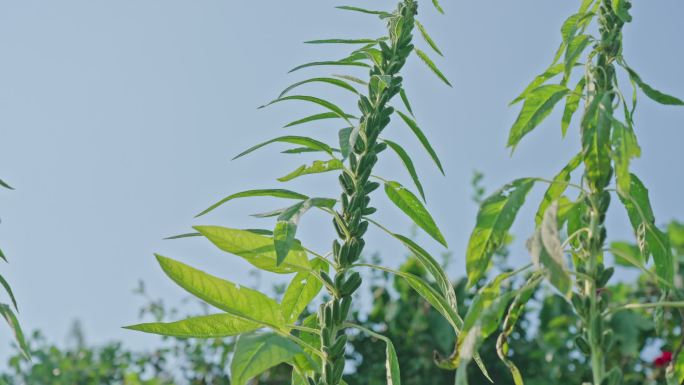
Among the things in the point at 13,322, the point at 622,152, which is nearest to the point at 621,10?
the point at 622,152

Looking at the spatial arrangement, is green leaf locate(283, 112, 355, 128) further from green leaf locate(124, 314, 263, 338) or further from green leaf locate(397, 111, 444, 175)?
green leaf locate(124, 314, 263, 338)

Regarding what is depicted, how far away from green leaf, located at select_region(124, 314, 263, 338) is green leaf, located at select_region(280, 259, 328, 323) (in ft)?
0.79

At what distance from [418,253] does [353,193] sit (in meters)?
0.15

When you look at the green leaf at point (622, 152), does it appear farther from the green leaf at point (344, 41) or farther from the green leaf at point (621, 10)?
the green leaf at point (344, 41)

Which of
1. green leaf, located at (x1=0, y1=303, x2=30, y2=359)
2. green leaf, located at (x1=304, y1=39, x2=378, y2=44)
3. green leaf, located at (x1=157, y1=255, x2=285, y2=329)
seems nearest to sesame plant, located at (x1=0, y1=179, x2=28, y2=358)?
green leaf, located at (x1=0, y1=303, x2=30, y2=359)

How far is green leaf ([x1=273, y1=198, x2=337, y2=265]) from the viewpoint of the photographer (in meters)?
1.12

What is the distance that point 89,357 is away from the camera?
5.35m

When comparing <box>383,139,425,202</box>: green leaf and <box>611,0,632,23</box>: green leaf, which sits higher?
<box>611,0,632,23</box>: green leaf

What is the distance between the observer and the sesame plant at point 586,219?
103 cm

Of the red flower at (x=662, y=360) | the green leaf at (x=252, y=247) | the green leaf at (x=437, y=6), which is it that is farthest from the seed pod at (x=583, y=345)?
the red flower at (x=662, y=360)

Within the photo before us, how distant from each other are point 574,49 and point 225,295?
591mm

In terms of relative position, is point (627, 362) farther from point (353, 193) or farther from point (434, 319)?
point (353, 193)

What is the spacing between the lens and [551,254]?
96 centimetres

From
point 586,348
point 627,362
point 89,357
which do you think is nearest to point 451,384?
point 627,362
